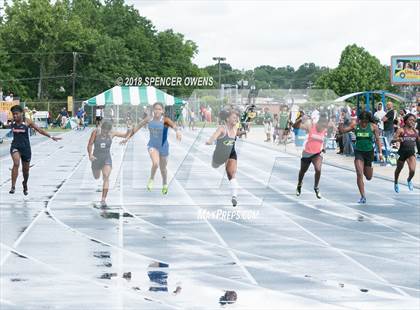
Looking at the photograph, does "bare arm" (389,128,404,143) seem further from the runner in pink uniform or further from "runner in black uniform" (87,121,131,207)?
"runner in black uniform" (87,121,131,207)

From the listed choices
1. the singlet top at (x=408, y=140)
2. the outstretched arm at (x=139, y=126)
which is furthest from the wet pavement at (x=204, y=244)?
the outstretched arm at (x=139, y=126)

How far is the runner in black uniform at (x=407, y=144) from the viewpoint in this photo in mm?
7836

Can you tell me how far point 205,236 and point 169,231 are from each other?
1081 cm

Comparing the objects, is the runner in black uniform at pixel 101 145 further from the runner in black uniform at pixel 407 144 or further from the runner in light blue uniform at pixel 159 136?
the runner in black uniform at pixel 407 144

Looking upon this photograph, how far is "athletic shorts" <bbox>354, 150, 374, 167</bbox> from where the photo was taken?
7832 mm

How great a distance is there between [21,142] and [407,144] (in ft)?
10.7

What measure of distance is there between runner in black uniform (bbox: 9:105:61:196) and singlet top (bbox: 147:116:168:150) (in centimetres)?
97

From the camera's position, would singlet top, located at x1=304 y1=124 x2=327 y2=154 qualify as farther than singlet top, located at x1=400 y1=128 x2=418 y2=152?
No

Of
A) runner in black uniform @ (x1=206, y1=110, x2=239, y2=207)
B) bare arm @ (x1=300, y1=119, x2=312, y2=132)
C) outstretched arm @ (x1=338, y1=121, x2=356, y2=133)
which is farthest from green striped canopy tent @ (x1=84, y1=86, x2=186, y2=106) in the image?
outstretched arm @ (x1=338, y1=121, x2=356, y2=133)

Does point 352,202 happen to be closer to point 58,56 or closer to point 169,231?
point 169,231

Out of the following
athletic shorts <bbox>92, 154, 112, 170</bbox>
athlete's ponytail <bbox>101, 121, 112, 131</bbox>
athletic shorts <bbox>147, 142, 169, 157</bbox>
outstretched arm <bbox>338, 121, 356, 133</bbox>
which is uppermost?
outstretched arm <bbox>338, 121, 356, 133</bbox>

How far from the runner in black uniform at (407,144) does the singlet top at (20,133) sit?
3036 mm

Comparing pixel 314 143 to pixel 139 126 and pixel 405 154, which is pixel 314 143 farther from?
pixel 139 126

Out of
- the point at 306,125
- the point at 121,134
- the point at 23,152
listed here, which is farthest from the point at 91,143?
the point at 306,125
